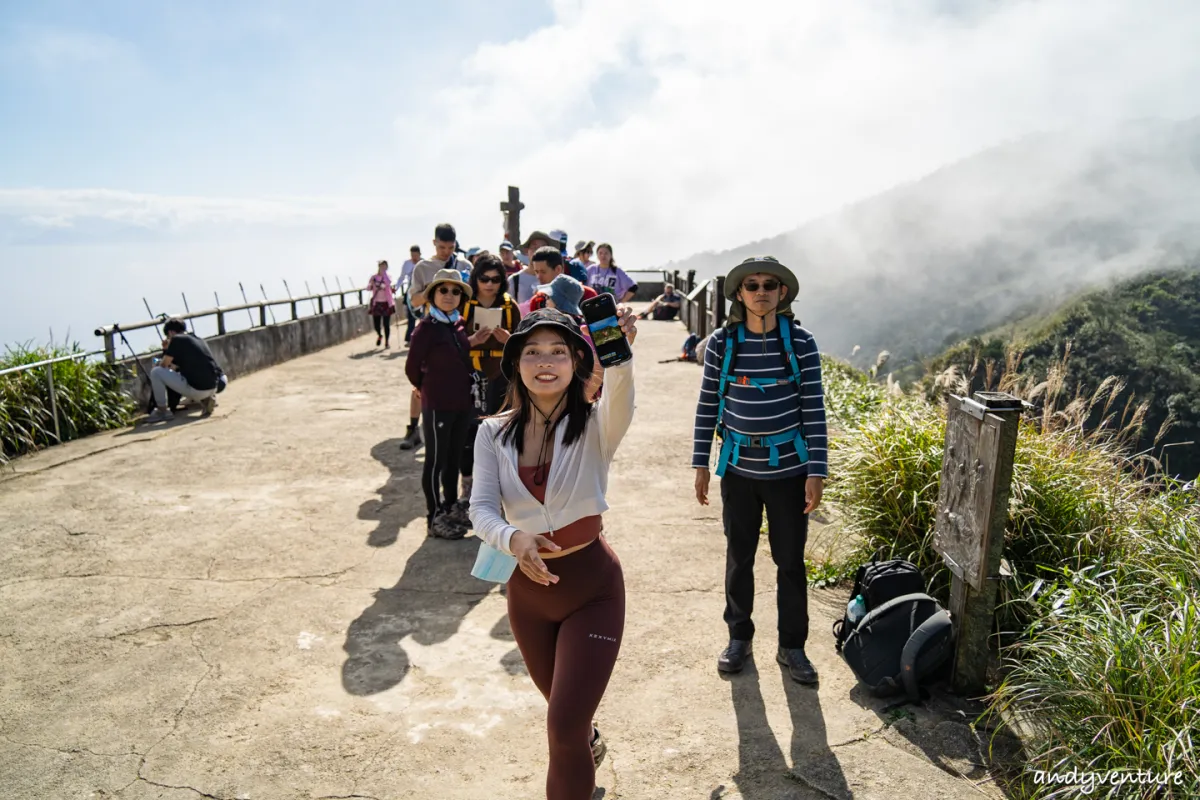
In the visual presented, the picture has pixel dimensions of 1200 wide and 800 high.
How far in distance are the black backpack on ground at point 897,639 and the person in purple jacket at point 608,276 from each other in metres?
8.35

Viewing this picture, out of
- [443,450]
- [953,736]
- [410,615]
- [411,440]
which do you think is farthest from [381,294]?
[953,736]

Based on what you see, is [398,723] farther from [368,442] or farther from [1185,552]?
[368,442]

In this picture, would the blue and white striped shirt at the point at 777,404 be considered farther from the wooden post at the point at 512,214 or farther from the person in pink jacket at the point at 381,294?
the wooden post at the point at 512,214

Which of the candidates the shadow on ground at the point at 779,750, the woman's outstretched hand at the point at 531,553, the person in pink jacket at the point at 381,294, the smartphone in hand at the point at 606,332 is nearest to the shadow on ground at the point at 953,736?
the shadow on ground at the point at 779,750

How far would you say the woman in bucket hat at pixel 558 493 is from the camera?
2.56m

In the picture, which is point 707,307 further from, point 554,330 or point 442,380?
point 554,330

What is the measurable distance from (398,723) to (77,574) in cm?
301

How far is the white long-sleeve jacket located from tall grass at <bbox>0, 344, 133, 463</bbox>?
7427 millimetres

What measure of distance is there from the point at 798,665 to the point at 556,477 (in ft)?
6.25

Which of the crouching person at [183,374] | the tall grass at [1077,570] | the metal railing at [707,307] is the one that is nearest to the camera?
the tall grass at [1077,570]

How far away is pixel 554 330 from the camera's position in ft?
8.77

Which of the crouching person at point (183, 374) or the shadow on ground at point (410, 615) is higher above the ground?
the crouching person at point (183, 374)
